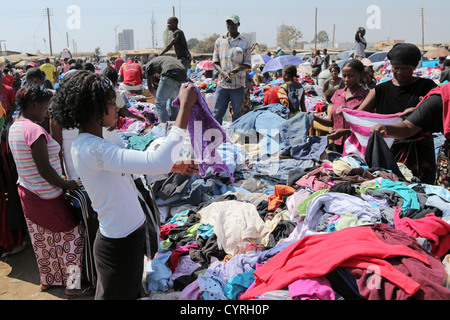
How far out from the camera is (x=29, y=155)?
3143 millimetres

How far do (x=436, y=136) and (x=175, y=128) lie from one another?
5.78 meters

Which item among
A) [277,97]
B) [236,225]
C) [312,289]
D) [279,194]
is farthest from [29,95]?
[277,97]

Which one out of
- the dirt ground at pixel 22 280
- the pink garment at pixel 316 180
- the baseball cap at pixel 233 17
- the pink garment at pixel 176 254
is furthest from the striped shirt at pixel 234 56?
the dirt ground at pixel 22 280

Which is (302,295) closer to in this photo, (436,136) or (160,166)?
(160,166)

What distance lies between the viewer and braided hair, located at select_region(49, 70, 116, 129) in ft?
6.18

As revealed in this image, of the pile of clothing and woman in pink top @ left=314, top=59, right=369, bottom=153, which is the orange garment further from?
woman in pink top @ left=314, top=59, right=369, bottom=153

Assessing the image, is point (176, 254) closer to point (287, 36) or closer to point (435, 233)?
point (435, 233)

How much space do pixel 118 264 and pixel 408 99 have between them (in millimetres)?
2964

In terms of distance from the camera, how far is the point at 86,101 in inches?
74.7

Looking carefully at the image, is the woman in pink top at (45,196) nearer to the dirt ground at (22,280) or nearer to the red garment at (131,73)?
the dirt ground at (22,280)

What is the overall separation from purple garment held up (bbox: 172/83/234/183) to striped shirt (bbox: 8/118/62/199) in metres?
1.19

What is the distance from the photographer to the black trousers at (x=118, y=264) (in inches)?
82.4

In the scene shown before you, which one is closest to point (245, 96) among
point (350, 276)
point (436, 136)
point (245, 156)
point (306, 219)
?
point (245, 156)

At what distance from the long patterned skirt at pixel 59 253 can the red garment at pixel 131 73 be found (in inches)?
283
